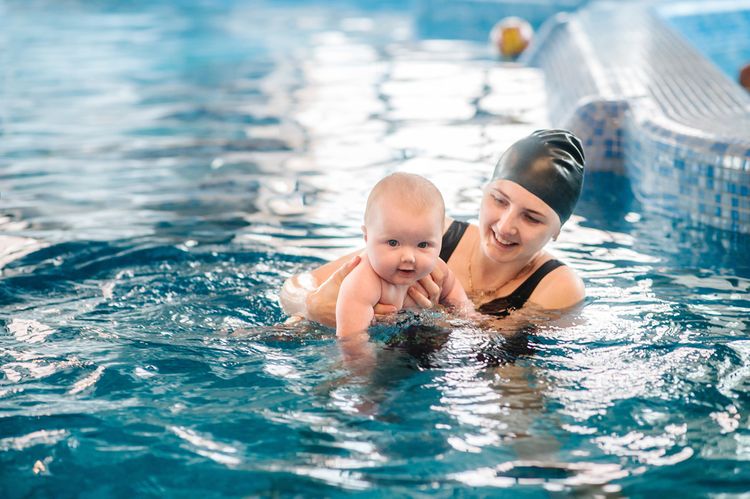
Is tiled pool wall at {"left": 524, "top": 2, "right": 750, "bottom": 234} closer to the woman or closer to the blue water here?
the blue water

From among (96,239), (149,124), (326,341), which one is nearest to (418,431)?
(326,341)

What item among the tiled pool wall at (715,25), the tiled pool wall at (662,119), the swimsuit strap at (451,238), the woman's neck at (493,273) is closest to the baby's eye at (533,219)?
the woman's neck at (493,273)

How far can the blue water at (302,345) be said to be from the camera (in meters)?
3.18

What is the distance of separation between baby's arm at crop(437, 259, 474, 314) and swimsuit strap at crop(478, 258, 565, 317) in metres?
0.15

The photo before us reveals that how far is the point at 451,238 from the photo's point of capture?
14.8ft

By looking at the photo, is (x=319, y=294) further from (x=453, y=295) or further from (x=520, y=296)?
(x=520, y=296)

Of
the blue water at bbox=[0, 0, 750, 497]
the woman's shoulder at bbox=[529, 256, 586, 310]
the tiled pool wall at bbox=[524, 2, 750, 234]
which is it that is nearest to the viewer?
the blue water at bbox=[0, 0, 750, 497]

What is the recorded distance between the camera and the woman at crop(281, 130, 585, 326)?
12.9 feet

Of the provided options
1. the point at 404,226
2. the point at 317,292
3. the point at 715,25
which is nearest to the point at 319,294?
the point at 317,292

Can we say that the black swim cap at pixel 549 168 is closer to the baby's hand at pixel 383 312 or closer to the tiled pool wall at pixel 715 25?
the baby's hand at pixel 383 312

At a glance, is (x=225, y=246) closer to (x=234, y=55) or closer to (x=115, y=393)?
(x=115, y=393)

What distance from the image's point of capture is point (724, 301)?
187 inches

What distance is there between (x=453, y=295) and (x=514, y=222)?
1.38 ft

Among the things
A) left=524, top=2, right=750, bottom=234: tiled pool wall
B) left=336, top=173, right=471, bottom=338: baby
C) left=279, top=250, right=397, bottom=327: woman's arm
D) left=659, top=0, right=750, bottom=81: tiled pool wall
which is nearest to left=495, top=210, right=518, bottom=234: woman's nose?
left=336, top=173, right=471, bottom=338: baby
